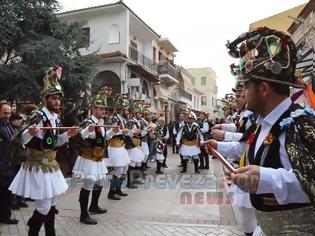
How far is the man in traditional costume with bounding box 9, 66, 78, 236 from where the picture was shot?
4.70m

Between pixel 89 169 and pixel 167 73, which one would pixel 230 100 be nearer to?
pixel 89 169

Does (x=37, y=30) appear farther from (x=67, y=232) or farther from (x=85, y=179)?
(x=67, y=232)

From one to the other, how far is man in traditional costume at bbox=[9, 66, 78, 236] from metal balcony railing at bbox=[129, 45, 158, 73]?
19.3m

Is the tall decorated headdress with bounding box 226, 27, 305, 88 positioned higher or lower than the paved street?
higher

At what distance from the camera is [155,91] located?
29.8 m

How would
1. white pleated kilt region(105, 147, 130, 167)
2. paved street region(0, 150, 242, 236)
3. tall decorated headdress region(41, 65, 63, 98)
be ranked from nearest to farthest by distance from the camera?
1. tall decorated headdress region(41, 65, 63, 98)
2. paved street region(0, 150, 242, 236)
3. white pleated kilt region(105, 147, 130, 167)

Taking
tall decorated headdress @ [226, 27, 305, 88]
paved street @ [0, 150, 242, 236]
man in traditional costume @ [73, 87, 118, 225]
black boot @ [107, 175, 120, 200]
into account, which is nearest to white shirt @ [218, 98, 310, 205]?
tall decorated headdress @ [226, 27, 305, 88]

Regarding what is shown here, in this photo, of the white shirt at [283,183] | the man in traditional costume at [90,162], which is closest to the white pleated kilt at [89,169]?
the man in traditional costume at [90,162]

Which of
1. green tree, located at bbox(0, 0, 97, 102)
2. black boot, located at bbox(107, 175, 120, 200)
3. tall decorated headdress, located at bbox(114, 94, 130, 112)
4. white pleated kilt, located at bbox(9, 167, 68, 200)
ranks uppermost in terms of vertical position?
green tree, located at bbox(0, 0, 97, 102)

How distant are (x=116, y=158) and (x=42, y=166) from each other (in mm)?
3124

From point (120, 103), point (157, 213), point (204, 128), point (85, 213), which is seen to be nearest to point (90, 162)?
point (85, 213)

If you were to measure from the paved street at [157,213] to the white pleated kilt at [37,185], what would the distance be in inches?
44.6

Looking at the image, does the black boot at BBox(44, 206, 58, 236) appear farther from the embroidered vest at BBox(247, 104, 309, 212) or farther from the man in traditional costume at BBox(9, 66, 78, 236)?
the embroidered vest at BBox(247, 104, 309, 212)

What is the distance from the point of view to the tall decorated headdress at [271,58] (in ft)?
6.67
